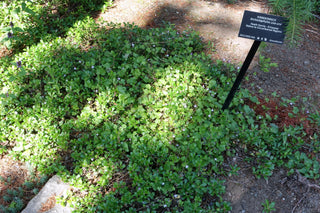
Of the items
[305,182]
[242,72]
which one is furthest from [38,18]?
[305,182]

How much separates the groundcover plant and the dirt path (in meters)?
0.19

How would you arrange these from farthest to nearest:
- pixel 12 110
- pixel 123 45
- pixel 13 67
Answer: pixel 123 45 < pixel 13 67 < pixel 12 110

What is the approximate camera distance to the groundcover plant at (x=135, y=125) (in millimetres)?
2629

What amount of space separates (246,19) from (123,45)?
235 centimetres

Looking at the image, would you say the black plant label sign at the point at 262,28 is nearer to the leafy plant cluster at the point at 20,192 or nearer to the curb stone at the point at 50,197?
the curb stone at the point at 50,197

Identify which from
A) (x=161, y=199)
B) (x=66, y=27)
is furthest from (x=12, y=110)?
(x=161, y=199)

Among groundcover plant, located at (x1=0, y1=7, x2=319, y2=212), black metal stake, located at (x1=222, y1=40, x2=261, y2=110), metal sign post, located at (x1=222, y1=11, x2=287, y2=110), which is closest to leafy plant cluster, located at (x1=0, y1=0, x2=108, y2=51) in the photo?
groundcover plant, located at (x1=0, y1=7, x2=319, y2=212)

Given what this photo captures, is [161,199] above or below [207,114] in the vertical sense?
below

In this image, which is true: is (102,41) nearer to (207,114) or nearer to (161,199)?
(207,114)

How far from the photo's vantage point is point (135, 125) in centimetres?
310

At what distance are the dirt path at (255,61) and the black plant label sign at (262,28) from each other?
0.57 ft

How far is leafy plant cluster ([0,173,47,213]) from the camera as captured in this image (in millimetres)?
2713

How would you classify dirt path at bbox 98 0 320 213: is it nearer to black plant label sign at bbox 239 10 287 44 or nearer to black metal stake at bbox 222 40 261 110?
black plant label sign at bbox 239 10 287 44

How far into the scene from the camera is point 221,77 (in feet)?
11.8
